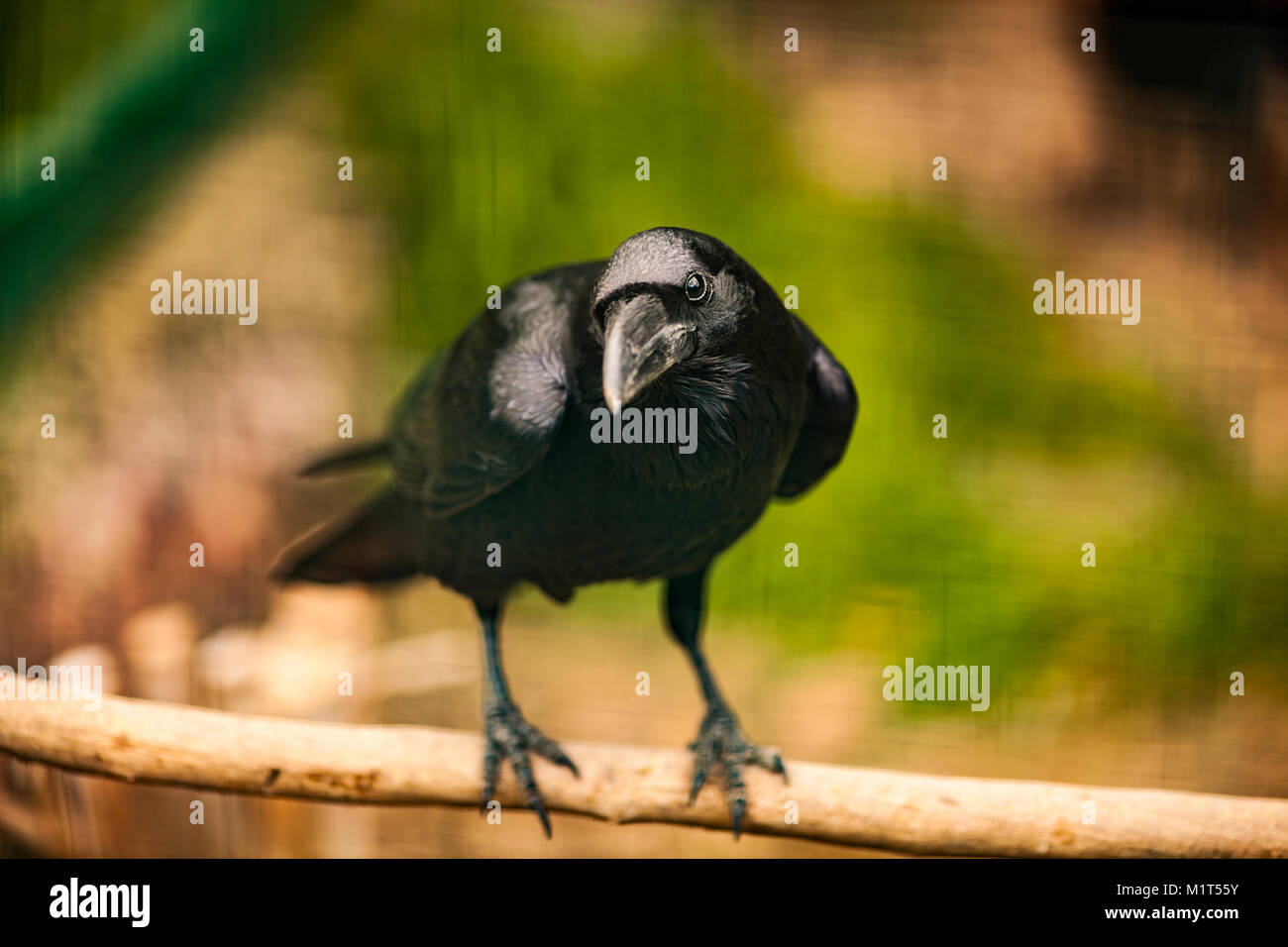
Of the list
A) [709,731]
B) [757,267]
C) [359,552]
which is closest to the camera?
[709,731]

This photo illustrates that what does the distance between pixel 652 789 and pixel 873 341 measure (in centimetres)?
99

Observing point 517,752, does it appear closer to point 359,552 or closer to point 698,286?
point 359,552

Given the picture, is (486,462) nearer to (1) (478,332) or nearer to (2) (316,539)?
(1) (478,332)

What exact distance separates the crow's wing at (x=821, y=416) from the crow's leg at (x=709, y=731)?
10.5 inches

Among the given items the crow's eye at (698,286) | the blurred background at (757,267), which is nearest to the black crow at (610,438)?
the crow's eye at (698,286)

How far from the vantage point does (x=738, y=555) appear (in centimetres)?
207

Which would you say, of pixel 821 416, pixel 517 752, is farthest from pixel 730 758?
pixel 821 416

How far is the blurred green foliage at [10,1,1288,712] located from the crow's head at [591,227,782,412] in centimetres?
70

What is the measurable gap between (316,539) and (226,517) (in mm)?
266

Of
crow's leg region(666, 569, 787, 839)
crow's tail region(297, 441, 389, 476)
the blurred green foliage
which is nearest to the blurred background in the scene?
the blurred green foliage

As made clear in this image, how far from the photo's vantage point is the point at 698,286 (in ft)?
3.80

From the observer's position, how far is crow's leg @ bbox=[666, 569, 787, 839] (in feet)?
4.89
